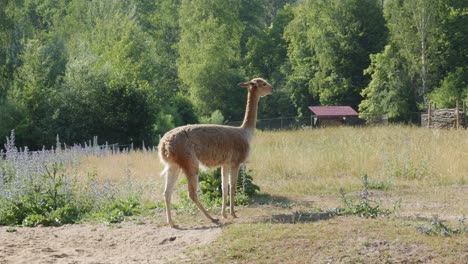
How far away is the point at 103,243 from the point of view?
9.31 metres

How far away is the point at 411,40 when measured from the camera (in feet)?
168

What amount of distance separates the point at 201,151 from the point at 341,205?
315 centimetres

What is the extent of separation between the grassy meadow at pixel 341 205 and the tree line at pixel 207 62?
37.9 ft

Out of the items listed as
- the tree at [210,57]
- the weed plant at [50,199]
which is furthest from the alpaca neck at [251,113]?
the tree at [210,57]

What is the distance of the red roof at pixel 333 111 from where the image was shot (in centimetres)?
5822

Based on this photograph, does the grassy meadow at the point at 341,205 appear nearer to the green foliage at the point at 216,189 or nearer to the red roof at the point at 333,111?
the green foliage at the point at 216,189

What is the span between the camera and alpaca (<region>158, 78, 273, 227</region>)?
9977 millimetres

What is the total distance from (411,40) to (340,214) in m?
43.6

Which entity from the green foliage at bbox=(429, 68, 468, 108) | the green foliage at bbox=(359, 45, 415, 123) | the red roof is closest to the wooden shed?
the red roof

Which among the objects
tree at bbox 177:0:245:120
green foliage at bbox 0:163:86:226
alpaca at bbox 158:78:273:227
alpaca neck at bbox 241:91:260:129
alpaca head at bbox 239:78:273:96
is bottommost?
green foliage at bbox 0:163:86:226

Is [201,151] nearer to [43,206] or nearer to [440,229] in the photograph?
[43,206]

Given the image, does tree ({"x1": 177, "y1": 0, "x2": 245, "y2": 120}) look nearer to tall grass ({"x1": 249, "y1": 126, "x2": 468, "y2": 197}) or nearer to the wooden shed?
the wooden shed

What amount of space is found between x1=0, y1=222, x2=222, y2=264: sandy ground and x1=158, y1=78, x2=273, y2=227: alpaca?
2.02ft

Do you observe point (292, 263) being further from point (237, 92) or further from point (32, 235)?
point (237, 92)
